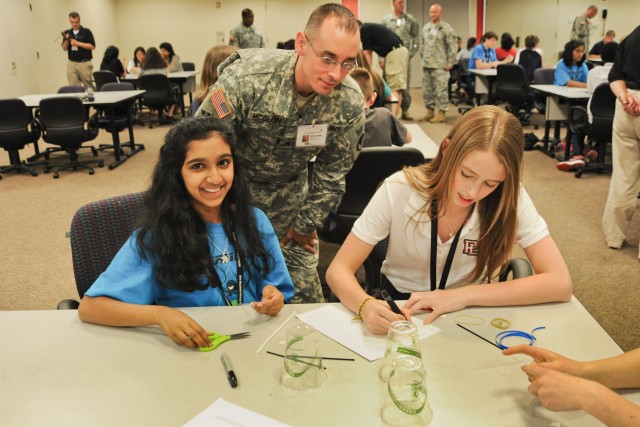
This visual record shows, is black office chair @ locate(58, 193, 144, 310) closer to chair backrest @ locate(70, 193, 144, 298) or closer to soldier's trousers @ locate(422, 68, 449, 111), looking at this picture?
chair backrest @ locate(70, 193, 144, 298)

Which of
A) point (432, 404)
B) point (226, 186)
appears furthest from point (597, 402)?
point (226, 186)

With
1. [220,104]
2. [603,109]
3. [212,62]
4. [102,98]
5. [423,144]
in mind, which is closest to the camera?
[220,104]

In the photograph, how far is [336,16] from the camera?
1.92 metres

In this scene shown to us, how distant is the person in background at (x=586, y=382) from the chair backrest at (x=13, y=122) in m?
5.86

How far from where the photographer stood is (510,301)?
4.97 ft

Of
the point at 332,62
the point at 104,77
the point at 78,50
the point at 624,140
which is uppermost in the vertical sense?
the point at 78,50

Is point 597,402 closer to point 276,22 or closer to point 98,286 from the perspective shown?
point 98,286

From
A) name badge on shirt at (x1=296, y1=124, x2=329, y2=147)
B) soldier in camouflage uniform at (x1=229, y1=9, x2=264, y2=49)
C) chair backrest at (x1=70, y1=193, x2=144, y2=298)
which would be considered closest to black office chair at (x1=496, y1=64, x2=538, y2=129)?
soldier in camouflage uniform at (x1=229, y1=9, x2=264, y2=49)

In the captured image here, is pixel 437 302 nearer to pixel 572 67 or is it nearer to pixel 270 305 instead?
pixel 270 305

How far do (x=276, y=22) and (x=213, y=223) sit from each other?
548 inches

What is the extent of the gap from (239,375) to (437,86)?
8287 millimetres

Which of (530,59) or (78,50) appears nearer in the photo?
(530,59)

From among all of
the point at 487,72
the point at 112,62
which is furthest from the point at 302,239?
the point at 112,62

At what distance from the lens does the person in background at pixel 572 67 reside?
22.9 ft
